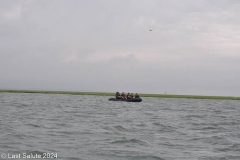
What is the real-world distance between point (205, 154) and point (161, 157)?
2.42 m

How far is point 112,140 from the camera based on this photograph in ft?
65.4

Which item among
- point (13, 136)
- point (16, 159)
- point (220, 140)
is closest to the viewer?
point (16, 159)

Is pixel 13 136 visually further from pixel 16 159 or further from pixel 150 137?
pixel 150 137

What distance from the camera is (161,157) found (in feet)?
52.2

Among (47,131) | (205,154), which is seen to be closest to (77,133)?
(47,131)

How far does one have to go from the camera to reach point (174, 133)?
2403 cm

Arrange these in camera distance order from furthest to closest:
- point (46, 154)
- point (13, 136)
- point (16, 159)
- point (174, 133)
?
point (174, 133)
point (13, 136)
point (46, 154)
point (16, 159)

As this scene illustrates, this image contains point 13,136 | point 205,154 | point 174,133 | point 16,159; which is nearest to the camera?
point 16,159

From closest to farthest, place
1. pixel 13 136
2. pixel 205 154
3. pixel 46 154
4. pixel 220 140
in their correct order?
1. pixel 46 154
2. pixel 205 154
3. pixel 13 136
4. pixel 220 140

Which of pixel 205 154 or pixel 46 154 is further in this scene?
pixel 205 154

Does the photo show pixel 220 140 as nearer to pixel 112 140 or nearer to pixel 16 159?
pixel 112 140

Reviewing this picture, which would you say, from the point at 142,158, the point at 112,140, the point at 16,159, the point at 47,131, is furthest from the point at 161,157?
the point at 47,131

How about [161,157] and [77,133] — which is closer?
[161,157]

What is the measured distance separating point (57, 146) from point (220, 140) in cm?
984
